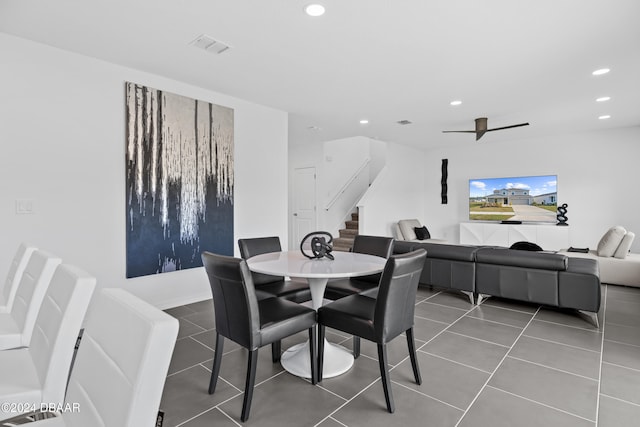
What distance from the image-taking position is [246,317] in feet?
6.32

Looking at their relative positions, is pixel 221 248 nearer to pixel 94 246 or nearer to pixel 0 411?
pixel 94 246

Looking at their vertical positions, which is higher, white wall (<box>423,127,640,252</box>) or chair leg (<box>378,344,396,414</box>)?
white wall (<box>423,127,640,252</box>)

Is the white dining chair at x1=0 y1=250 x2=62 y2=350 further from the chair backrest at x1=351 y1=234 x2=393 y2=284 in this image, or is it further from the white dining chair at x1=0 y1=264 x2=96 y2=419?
the chair backrest at x1=351 y1=234 x2=393 y2=284

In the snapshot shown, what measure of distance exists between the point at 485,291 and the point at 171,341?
13.2ft

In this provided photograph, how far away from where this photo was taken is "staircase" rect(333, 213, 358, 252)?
7280mm

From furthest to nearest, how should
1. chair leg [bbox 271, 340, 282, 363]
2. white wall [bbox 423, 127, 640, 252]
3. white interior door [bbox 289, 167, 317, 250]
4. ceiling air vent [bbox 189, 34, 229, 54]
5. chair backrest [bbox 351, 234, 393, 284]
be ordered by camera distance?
white interior door [bbox 289, 167, 317, 250]
white wall [bbox 423, 127, 640, 252]
chair backrest [bbox 351, 234, 393, 284]
ceiling air vent [bbox 189, 34, 229, 54]
chair leg [bbox 271, 340, 282, 363]

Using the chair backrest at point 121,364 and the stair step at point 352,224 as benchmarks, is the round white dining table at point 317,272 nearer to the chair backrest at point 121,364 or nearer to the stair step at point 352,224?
the chair backrest at point 121,364

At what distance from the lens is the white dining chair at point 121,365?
72 cm

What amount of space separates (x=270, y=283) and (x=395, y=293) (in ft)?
4.77

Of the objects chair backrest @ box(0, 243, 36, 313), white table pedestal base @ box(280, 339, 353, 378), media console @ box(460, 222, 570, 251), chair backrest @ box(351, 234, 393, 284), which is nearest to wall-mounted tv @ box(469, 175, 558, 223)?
media console @ box(460, 222, 570, 251)

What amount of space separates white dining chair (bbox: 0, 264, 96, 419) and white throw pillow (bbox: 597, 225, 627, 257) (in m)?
6.34

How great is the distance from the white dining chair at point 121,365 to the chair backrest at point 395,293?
1404 mm

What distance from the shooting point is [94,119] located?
129 inches

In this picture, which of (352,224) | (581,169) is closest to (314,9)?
(352,224)
